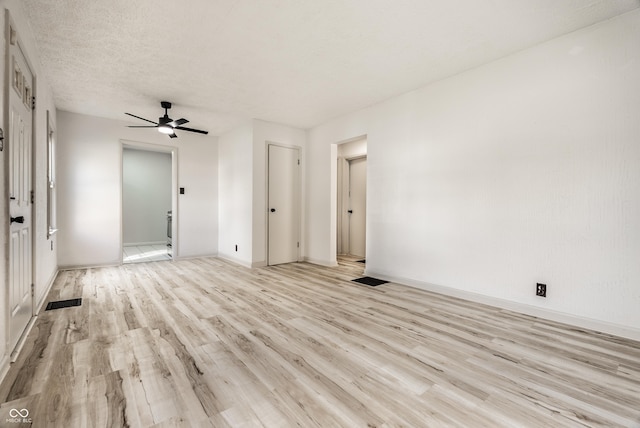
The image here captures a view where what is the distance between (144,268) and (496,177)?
17.9 ft

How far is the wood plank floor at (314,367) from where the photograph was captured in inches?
56.1

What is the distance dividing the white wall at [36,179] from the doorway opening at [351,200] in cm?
487

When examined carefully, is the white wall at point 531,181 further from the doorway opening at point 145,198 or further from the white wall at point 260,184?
the doorway opening at point 145,198

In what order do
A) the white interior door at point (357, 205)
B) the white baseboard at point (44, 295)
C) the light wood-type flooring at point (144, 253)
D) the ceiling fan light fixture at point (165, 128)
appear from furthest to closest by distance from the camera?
1. the white interior door at point (357, 205)
2. the light wood-type flooring at point (144, 253)
3. the ceiling fan light fixture at point (165, 128)
4. the white baseboard at point (44, 295)

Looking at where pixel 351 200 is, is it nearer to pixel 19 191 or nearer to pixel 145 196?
pixel 19 191

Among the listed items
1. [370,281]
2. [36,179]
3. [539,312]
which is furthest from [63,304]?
[539,312]

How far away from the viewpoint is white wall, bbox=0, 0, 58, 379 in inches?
68.8

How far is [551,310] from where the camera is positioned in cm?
269

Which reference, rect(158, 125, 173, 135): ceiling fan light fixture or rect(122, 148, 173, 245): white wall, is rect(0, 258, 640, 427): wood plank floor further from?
rect(122, 148, 173, 245): white wall

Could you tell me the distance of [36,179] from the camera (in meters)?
2.68

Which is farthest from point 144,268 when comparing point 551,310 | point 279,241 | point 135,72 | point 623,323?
point 623,323

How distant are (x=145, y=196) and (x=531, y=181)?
838 centimetres

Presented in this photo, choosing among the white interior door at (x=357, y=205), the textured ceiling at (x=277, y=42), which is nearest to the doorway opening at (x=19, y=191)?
the textured ceiling at (x=277, y=42)

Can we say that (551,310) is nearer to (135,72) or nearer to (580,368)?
(580,368)
